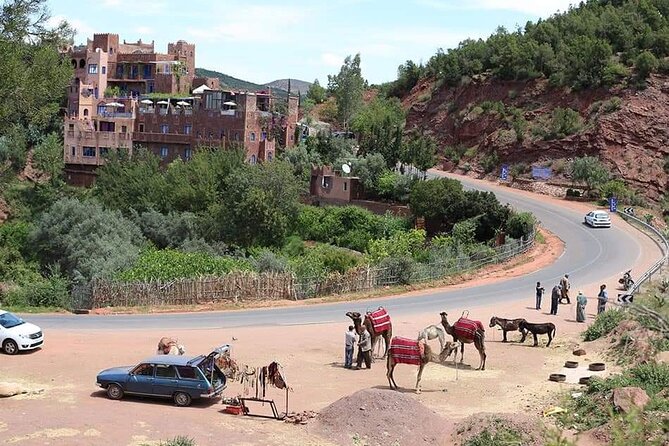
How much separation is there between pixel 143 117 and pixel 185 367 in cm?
5175

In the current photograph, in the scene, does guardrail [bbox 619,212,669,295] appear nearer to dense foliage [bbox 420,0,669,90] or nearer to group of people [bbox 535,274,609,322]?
group of people [bbox 535,274,609,322]

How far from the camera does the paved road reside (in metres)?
29.4

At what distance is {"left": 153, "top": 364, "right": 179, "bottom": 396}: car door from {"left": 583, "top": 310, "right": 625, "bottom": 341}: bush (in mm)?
13461

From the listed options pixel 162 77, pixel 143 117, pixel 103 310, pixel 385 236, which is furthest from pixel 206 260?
pixel 162 77

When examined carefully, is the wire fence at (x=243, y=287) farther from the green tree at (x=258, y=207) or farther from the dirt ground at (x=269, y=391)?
the green tree at (x=258, y=207)

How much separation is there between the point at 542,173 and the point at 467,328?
170ft

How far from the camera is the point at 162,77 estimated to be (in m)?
82.4

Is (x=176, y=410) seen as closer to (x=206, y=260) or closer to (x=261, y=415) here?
(x=261, y=415)

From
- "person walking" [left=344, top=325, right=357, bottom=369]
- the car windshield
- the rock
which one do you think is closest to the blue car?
"person walking" [left=344, top=325, right=357, bottom=369]

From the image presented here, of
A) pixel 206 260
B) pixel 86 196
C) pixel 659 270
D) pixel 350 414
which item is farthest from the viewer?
pixel 86 196

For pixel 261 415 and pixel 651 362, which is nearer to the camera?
pixel 261 415

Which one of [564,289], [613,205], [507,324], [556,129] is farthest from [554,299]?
[556,129]

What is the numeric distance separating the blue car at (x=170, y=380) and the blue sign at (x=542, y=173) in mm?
56353

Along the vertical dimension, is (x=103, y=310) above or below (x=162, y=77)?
below
